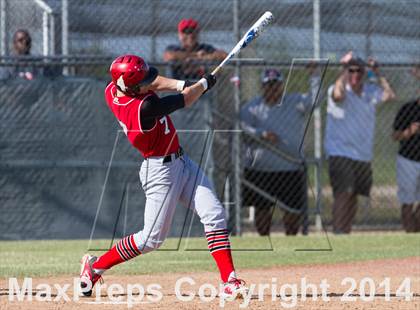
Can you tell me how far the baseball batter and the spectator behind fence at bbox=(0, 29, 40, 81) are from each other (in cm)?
455

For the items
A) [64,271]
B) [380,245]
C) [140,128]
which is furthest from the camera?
[380,245]

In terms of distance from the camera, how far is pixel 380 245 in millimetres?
10461

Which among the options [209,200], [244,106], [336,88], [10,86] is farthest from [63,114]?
[209,200]

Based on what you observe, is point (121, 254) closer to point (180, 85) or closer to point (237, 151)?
→ point (180, 85)

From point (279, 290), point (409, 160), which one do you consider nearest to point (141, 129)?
point (279, 290)

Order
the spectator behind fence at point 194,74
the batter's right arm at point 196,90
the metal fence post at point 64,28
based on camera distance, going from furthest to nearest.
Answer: the metal fence post at point 64,28 → the spectator behind fence at point 194,74 → the batter's right arm at point 196,90

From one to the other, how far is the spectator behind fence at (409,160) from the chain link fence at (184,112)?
0.03 metres

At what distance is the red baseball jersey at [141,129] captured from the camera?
21.4 feet

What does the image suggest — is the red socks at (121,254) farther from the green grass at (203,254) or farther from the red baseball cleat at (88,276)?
the green grass at (203,254)

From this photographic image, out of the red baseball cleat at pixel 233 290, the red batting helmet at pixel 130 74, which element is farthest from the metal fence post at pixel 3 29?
the red baseball cleat at pixel 233 290

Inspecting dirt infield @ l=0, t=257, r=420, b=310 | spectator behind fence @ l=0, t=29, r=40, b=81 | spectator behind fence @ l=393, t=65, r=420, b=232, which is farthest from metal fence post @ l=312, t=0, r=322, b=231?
spectator behind fence @ l=0, t=29, r=40, b=81

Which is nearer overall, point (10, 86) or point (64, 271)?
point (64, 271)

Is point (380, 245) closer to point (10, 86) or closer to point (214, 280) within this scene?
point (214, 280)

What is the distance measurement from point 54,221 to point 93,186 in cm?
59
